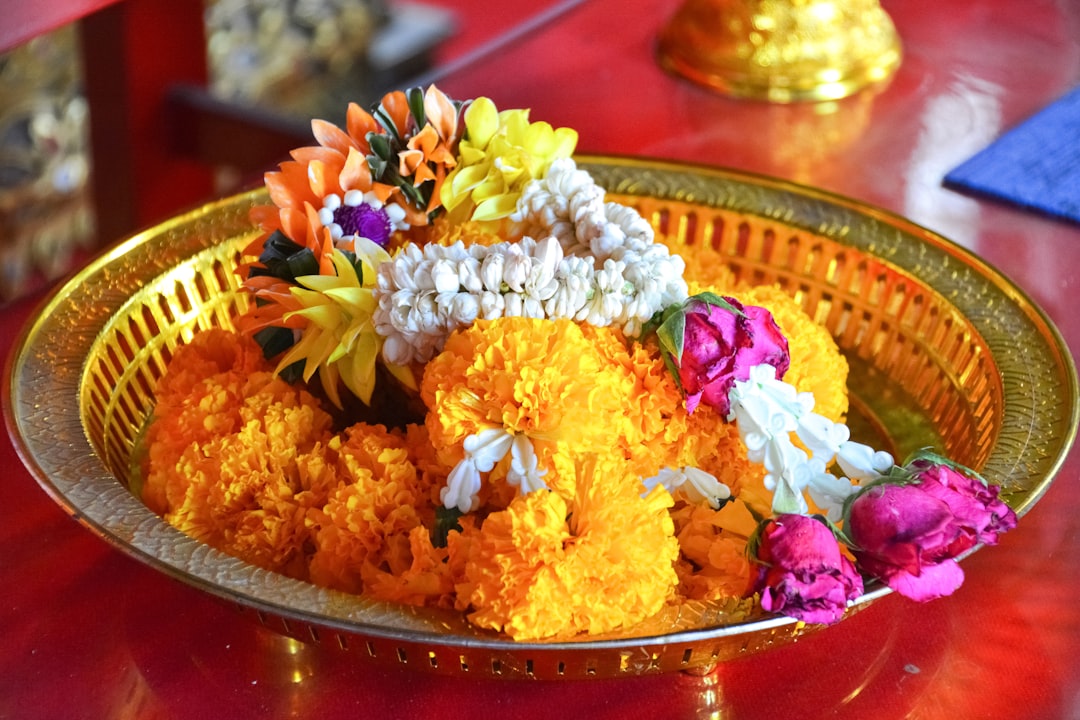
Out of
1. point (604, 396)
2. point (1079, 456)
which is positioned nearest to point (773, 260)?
point (1079, 456)

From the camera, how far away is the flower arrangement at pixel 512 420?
0.41 m

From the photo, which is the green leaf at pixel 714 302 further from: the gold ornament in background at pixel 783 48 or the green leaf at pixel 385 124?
the gold ornament in background at pixel 783 48

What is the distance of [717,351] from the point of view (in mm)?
448

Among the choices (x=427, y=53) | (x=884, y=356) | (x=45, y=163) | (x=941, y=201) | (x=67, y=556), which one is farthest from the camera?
(x=427, y=53)

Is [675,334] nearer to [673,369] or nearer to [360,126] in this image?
[673,369]


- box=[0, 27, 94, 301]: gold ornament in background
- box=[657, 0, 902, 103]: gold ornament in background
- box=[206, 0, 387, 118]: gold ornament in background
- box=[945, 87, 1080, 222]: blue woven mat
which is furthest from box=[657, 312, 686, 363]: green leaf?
box=[206, 0, 387, 118]: gold ornament in background

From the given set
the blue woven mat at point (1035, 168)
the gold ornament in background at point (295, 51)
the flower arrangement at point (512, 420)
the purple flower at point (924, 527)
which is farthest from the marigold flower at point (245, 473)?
the gold ornament in background at point (295, 51)

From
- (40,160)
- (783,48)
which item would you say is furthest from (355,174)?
(40,160)

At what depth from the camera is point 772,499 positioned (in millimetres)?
455

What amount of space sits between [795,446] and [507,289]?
0.45ft

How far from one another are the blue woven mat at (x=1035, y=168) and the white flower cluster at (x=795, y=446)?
530mm

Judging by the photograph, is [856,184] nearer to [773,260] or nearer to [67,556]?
[773,260]

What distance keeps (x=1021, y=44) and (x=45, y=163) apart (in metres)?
1.41

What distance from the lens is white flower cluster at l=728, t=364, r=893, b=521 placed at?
1.45 feet
